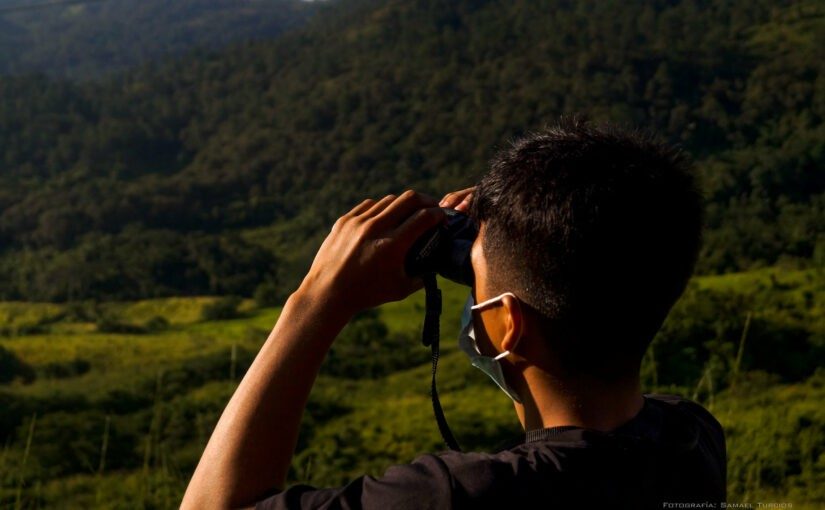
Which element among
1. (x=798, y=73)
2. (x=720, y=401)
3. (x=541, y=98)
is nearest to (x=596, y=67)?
(x=541, y=98)

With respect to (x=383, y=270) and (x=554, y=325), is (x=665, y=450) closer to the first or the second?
(x=554, y=325)

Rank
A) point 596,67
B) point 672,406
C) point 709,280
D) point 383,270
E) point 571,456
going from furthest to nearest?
point 596,67, point 709,280, point 672,406, point 383,270, point 571,456

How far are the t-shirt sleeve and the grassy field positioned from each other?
1.81 m

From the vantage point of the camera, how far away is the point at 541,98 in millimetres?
25703

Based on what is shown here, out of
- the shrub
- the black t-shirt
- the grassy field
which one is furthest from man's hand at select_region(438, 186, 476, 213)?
the shrub

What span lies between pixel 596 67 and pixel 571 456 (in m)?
24.7

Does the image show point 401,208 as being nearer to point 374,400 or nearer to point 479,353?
point 479,353

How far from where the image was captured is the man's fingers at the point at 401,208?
1.24 metres

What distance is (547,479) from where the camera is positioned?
109cm

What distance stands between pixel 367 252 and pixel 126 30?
2198 inches

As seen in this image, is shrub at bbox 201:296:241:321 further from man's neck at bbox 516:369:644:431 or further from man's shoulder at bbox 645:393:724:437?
man's neck at bbox 516:369:644:431

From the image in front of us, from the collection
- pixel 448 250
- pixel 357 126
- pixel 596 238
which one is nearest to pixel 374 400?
pixel 448 250

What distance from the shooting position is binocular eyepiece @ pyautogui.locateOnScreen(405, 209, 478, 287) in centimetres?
127

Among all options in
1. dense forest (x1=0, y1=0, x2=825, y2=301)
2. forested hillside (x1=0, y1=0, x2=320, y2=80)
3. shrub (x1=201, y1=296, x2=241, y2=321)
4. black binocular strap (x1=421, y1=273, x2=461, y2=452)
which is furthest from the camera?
forested hillside (x1=0, y1=0, x2=320, y2=80)
